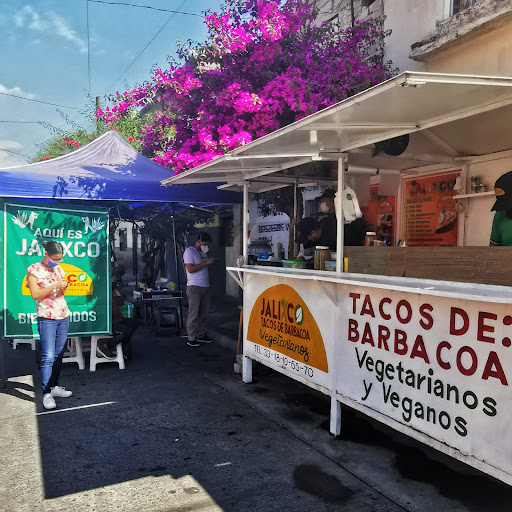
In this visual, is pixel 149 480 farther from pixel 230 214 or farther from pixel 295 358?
pixel 230 214

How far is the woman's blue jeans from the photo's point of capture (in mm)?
5062

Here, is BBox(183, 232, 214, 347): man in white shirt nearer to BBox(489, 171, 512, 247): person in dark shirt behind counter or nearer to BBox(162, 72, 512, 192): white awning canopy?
BBox(162, 72, 512, 192): white awning canopy

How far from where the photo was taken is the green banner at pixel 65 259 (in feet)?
19.9

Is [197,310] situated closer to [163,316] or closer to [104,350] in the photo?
[163,316]

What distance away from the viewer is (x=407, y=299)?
3.40m

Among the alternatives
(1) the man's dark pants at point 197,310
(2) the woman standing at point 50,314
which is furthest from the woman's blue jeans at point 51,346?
(1) the man's dark pants at point 197,310

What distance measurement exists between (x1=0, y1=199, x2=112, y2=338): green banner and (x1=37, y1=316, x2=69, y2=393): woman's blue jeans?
39.4 inches

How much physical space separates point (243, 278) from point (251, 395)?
4.70ft

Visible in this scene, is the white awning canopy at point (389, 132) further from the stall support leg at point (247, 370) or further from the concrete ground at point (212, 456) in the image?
the concrete ground at point (212, 456)

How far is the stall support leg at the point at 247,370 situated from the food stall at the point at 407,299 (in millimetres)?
13

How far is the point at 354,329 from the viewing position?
3955 millimetres

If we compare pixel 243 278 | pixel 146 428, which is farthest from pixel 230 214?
pixel 146 428

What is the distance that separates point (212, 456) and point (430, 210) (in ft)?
14.4

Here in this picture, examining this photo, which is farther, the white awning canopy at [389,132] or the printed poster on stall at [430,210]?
the printed poster on stall at [430,210]
